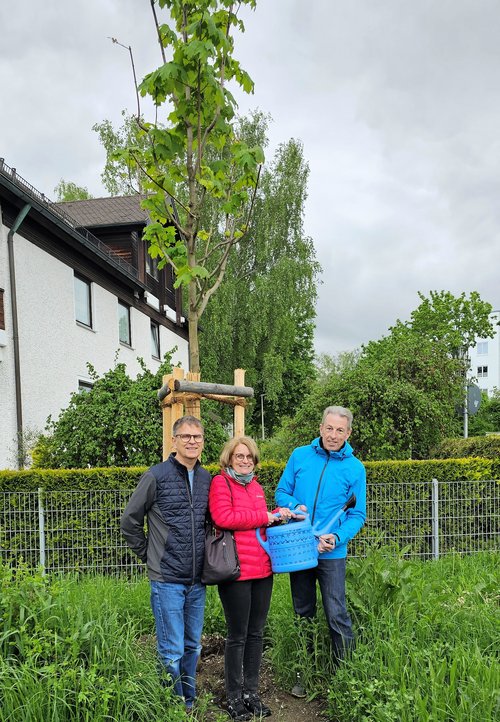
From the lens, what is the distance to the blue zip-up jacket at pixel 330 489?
3.74 m

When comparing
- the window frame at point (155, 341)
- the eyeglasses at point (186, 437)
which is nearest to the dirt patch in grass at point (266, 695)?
the eyeglasses at point (186, 437)

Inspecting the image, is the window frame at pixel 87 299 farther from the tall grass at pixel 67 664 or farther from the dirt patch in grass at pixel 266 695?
the tall grass at pixel 67 664

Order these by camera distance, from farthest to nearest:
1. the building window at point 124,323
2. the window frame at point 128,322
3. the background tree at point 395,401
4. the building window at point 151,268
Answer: the building window at point 151,268, the building window at point 124,323, the window frame at point 128,322, the background tree at point 395,401

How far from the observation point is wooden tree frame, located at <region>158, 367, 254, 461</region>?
4070mm

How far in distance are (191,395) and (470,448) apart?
754cm

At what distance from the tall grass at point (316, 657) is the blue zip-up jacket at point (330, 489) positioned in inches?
19.1

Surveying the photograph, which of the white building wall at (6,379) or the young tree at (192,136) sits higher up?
the young tree at (192,136)

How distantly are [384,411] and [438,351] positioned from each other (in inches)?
112

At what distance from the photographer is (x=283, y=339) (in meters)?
23.5

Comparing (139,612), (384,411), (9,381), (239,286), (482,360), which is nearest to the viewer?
(139,612)

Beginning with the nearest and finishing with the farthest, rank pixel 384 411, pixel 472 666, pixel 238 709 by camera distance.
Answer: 1. pixel 472 666
2. pixel 238 709
3. pixel 384 411

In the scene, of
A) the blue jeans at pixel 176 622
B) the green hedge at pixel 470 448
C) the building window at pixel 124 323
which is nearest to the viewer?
the blue jeans at pixel 176 622

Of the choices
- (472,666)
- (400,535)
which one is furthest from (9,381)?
(472,666)

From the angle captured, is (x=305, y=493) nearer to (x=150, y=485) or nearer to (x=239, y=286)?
(x=150, y=485)
